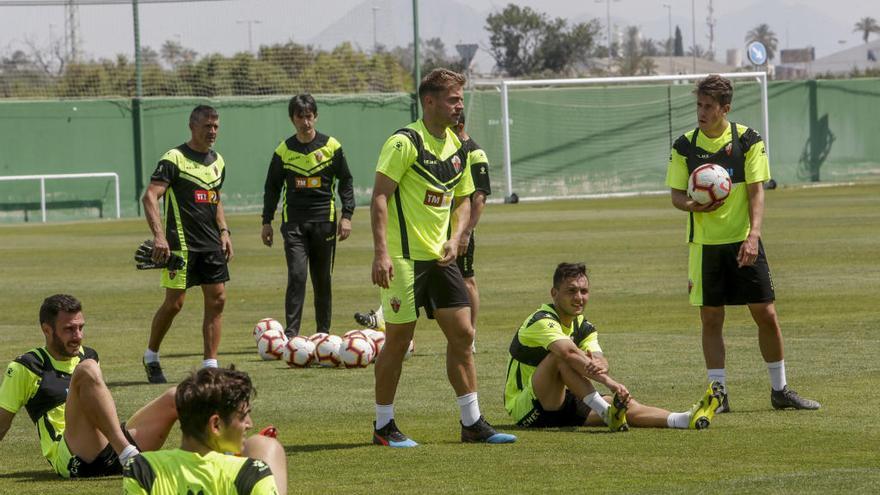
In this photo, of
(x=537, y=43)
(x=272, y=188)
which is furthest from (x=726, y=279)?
(x=537, y=43)

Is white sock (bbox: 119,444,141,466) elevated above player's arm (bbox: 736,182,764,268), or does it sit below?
below

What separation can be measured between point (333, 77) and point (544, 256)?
21.8 meters

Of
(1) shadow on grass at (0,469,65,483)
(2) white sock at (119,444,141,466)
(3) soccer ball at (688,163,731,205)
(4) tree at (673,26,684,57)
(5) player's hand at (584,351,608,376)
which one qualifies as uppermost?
(4) tree at (673,26,684,57)

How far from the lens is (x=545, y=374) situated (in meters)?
9.41

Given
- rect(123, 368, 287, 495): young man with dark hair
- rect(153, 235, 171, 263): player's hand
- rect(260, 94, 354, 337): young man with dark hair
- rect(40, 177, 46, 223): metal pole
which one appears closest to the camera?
rect(123, 368, 287, 495): young man with dark hair

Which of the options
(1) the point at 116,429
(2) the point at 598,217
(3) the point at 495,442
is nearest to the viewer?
(1) the point at 116,429

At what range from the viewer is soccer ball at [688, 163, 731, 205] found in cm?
995

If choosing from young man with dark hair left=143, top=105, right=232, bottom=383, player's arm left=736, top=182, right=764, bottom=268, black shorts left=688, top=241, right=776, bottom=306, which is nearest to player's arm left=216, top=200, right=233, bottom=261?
young man with dark hair left=143, top=105, right=232, bottom=383

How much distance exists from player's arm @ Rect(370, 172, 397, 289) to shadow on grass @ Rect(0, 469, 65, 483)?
208cm

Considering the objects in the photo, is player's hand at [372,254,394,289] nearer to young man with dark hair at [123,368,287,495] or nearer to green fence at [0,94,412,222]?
young man with dark hair at [123,368,287,495]

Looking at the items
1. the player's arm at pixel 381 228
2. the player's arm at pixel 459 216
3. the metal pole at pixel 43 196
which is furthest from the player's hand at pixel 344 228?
the metal pole at pixel 43 196

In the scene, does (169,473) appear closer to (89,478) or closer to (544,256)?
(89,478)

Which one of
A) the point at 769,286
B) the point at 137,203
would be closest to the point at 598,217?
the point at 137,203

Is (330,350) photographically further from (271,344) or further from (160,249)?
(160,249)
